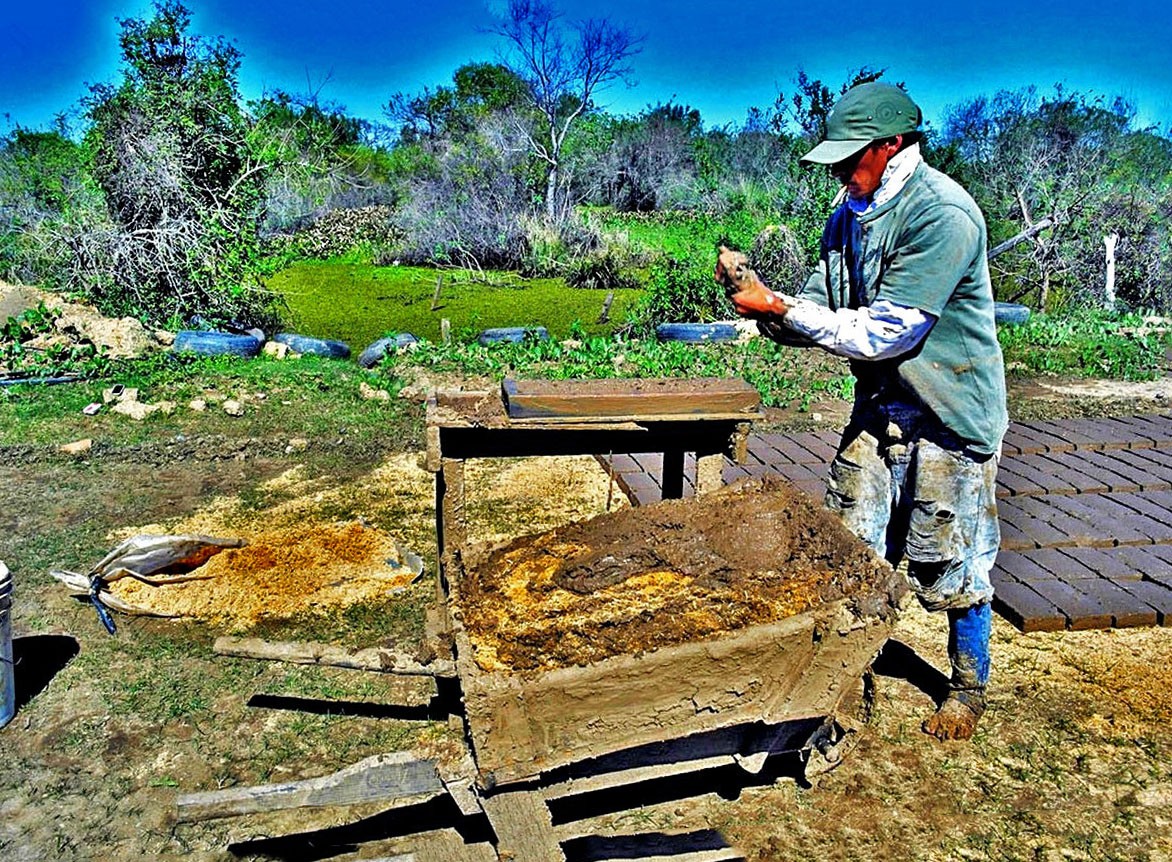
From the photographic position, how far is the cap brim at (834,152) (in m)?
2.65

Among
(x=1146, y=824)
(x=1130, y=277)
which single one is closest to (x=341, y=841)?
(x=1146, y=824)

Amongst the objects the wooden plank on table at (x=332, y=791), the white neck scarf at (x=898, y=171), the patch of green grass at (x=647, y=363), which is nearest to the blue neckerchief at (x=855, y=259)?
the white neck scarf at (x=898, y=171)

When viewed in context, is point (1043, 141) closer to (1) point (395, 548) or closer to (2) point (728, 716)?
(1) point (395, 548)

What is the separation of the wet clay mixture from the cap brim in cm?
107

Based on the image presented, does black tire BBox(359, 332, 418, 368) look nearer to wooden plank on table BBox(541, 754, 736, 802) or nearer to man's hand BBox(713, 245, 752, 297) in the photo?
man's hand BBox(713, 245, 752, 297)

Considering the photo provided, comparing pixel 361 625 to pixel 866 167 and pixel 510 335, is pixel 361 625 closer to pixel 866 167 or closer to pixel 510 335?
pixel 866 167

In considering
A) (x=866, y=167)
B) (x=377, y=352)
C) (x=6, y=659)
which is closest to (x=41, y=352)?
(x=377, y=352)

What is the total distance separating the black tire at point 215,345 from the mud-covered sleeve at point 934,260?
6974 millimetres

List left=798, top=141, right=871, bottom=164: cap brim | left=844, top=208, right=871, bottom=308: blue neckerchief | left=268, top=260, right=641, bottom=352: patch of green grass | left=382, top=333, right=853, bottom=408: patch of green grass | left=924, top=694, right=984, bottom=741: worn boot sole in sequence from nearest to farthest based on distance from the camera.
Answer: left=798, top=141, right=871, bottom=164: cap brim, left=844, top=208, right=871, bottom=308: blue neckerchief, left=924, top=694, right=984, bottom=741: worn boot sole, left=382, top=333, right=853, bottom=408: patch of green grass, left=268, top=260, right=641, bottom=352: patch of green grass

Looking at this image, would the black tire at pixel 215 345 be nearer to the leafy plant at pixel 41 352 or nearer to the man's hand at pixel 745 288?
the leafy plant at pixel 41 352

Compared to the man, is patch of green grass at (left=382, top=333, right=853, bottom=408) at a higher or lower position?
lower

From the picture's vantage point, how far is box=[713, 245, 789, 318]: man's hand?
2.62 meters

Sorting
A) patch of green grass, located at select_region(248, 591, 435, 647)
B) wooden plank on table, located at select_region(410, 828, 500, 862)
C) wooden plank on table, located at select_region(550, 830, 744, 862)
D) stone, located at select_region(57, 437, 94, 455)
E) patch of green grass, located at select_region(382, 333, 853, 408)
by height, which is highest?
patch of green grass, located at select_region(382, 333, 853, 408)

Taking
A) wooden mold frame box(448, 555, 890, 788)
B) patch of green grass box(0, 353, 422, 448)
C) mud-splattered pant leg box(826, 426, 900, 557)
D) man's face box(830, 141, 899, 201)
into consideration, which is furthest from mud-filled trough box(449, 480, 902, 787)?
patch of green grass box(0, 353, 422, 448)
